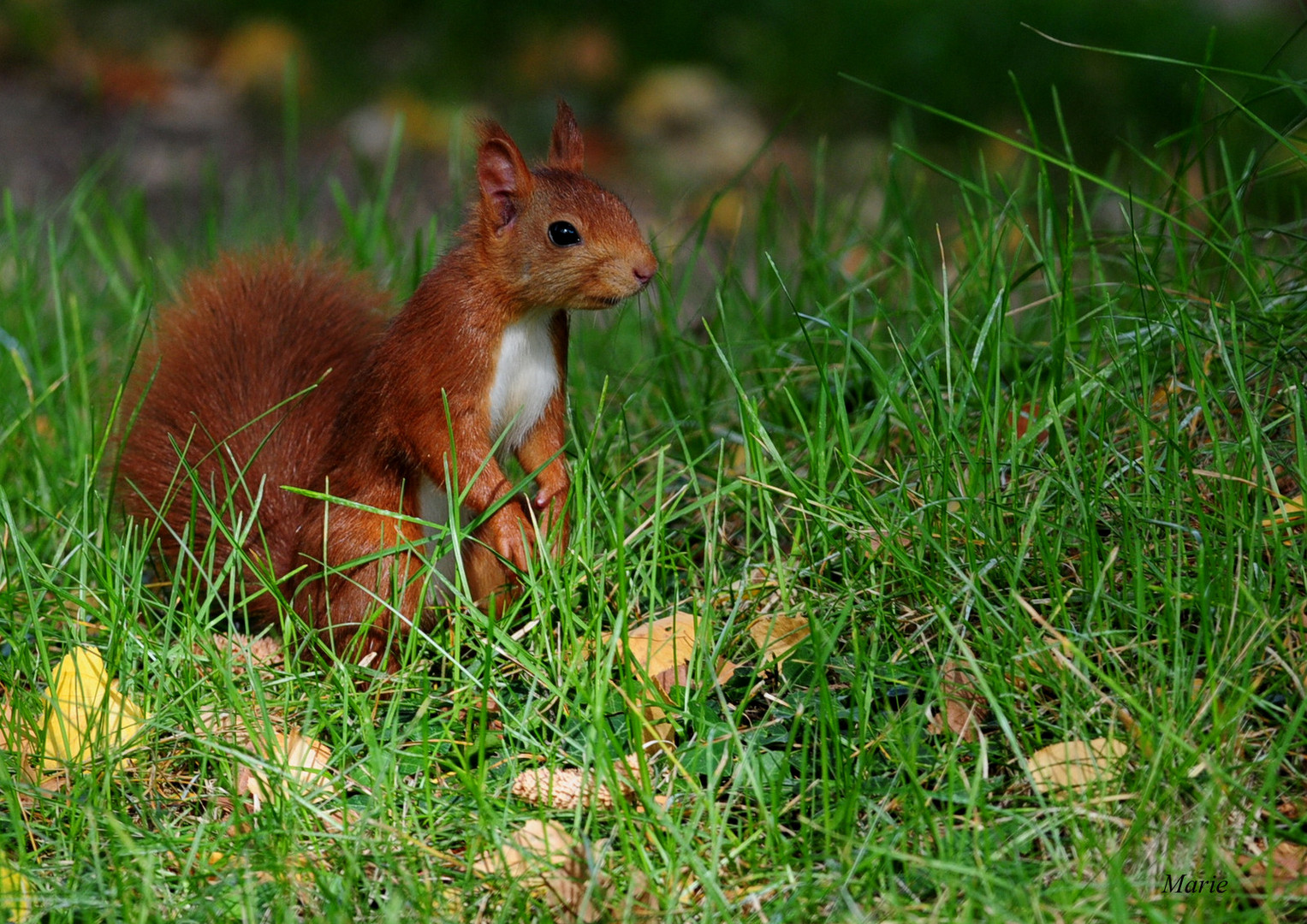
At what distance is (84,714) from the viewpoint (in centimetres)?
180

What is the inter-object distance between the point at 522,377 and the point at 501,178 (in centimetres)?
27

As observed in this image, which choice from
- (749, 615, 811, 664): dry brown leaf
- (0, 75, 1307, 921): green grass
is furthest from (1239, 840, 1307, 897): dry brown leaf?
(749, 615, 811, 664): dry brown leaf

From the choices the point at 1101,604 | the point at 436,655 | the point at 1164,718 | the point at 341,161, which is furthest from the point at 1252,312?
the point at 341,161

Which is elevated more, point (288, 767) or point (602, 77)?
point (602, 77)

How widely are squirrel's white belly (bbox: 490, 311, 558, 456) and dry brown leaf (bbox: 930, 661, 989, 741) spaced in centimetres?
67

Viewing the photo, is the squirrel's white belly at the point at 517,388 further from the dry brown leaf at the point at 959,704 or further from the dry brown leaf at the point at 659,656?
the dry brown leaf at the point at 959,704

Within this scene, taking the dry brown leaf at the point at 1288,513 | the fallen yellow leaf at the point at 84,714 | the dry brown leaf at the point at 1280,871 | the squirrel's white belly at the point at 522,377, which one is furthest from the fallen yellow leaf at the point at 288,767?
the dry brown leaf at the point at 1288,513

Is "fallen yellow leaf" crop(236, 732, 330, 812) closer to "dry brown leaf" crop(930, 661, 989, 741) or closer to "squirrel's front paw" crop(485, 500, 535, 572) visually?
"squirrel's front paw" crop(485, 500, 535, 572)

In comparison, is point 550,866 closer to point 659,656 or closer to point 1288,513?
point 659,656

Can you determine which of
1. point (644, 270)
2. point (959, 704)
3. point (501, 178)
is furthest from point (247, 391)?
point (959, 704)

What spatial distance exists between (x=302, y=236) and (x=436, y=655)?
6.20 feet

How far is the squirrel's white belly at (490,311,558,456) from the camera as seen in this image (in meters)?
1.96

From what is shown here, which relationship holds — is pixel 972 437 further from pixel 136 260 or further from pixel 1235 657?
pixel 136 260

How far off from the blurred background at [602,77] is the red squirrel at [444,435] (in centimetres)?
270
